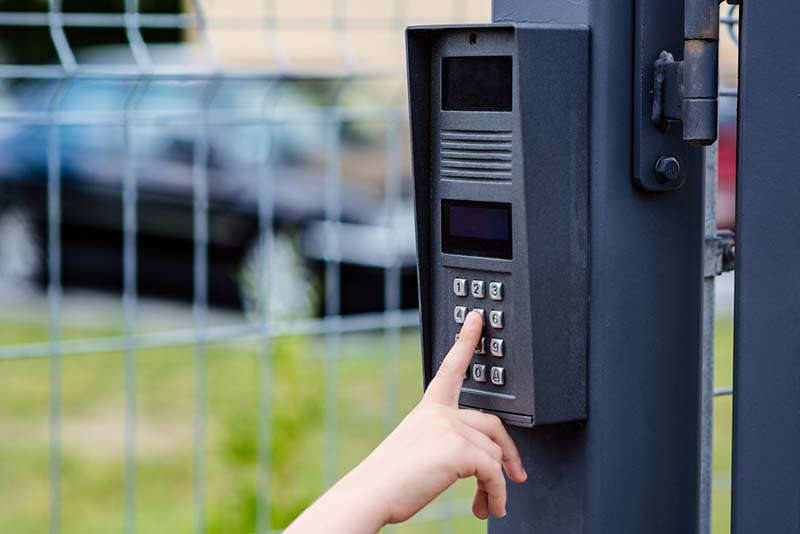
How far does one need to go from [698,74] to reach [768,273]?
0.21m

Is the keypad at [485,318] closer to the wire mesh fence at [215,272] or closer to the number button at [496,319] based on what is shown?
the number button at [496,319]

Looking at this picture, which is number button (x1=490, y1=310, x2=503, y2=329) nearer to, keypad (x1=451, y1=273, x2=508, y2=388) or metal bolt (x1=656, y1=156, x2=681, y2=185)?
keypad (x1=451, y1=273, x2=508, y2=388)

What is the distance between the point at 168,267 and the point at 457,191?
21.5 ft

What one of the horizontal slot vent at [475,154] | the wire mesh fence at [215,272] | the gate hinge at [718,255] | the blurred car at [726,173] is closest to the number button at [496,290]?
the horizontal slot vent at [475,154]

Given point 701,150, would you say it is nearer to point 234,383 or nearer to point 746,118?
point 746,118

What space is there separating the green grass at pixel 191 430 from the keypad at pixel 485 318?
1771 millimetres

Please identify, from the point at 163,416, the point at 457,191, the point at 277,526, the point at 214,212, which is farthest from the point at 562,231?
the point at 214,212

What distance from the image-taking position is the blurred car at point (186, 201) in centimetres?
707

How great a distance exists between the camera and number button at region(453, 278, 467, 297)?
1334 mm

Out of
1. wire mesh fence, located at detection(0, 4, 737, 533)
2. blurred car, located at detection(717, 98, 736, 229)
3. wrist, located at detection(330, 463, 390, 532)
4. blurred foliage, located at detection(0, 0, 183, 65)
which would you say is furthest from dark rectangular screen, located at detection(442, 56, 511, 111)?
blurred foliage, located at detection(0, 0, 183, 65)

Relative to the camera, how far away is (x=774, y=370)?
3.95 ft

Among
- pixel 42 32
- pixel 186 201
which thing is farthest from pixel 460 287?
pixel 42 32

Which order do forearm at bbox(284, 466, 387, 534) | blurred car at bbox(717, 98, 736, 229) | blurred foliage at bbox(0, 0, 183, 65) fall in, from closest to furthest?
forearm at bbox(284, 466, 387, 534), blurred car at bbox(717, 98, 736, 229), blurred foliage at bbox(0, 0, 183, 65)

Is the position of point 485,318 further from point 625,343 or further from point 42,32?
point 42,32
